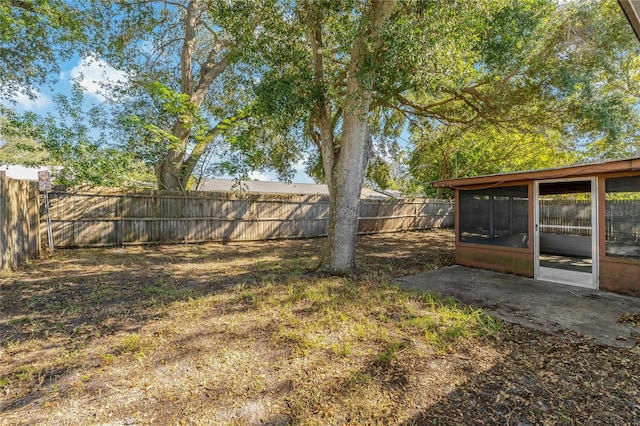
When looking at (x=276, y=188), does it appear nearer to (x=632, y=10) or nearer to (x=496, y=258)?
(x=496, y=258)

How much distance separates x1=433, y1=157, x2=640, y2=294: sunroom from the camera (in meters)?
4.46

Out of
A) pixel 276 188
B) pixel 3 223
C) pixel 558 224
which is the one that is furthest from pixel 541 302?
pixel 276 188

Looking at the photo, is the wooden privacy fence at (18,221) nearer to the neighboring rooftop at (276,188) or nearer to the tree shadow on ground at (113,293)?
the tree shadow on ground at (113,293)

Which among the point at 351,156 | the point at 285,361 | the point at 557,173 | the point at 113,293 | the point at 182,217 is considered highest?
the point at 351,156

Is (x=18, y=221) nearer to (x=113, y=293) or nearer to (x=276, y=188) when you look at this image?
(x=113, y=293)

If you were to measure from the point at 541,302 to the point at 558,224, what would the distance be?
2674 mm

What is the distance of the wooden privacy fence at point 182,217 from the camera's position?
7.21 meters

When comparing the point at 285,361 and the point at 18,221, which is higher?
the point at 18,221

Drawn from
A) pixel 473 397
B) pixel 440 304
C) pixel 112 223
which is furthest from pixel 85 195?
pixel 473 397

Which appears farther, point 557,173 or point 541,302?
point 557,173

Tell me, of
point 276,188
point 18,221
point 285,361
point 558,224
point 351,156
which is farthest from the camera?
point 276,188

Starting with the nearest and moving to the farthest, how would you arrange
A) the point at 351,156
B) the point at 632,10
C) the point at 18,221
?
the point at 632,10 → the point at 351,156 → the point at 18,221

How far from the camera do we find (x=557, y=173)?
4.96m

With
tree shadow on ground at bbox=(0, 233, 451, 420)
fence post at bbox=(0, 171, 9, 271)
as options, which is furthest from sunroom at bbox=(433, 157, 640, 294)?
fence post at bbox=(0, 171, 9, 271)
